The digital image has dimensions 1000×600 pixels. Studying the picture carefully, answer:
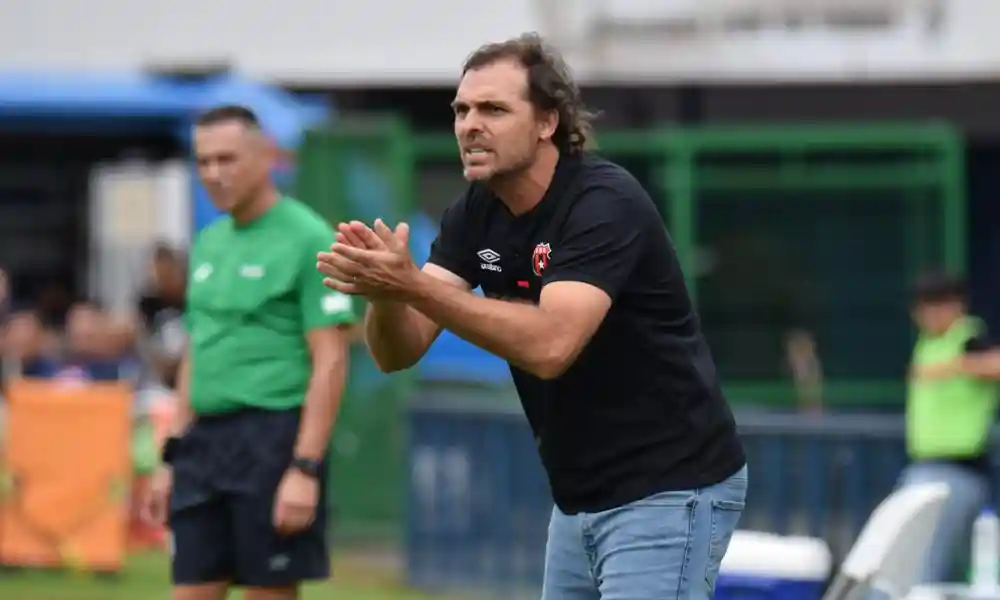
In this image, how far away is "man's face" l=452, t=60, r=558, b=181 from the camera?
4.23 meters

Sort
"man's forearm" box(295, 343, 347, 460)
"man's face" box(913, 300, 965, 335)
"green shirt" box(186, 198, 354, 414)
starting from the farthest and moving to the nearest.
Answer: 1. "man's face" box(913, 300, 965, 335)
2. "green shirt" box(186, 198, 354, 414)
3. "man's forearm" box(295, 343, 347, 460)

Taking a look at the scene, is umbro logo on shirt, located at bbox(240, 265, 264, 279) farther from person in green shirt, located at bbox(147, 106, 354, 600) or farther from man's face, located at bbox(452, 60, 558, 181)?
man's face, located at bbox(452, 60, 558, 181)

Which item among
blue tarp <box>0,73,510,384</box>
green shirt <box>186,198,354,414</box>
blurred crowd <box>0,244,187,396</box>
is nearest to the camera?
green shirt <box>186,198,354,414</box>

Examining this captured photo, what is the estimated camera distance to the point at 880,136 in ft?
41.1

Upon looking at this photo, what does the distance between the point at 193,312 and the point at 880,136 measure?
7.49 meters

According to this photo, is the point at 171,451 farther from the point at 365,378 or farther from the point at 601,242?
the point at 365,378

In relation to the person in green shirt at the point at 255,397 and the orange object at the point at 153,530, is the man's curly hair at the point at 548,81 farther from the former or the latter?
the orange object at the point at 153,530

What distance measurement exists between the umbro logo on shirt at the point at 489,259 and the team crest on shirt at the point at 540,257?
13 cm

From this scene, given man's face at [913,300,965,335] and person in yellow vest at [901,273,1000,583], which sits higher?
man's face at [913,300,965,335]

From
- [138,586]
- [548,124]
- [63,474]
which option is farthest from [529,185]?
[63,474]

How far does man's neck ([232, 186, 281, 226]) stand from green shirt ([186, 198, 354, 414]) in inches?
2.9

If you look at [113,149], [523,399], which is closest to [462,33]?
[113,149]

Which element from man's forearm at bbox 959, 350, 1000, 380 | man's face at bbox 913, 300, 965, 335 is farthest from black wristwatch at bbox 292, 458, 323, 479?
man's face at bbox 913, 300, 965, 335

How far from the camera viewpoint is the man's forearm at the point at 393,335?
167 inches
